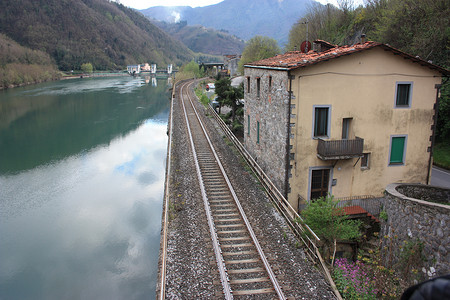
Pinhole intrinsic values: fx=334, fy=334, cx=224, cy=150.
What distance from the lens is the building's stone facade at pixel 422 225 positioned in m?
8.66

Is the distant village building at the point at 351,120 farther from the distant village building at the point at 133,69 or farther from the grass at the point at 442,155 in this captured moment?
the distant village building at the point at 133,69

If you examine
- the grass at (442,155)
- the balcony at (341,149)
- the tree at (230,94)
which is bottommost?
the grass at (442,155)

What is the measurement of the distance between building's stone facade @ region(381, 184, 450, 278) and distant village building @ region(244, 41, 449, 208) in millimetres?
3378

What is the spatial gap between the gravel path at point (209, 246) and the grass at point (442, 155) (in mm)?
13128

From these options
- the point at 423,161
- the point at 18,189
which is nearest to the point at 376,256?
the point at 423,161

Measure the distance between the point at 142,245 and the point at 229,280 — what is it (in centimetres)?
834

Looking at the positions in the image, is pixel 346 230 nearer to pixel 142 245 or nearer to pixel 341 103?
pixel 341 103

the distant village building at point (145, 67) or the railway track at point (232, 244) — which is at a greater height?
the distant village building at point (145, 67)

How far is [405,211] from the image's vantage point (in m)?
10.0

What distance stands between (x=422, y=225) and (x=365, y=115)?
6226mm

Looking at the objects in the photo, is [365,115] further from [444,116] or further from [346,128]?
[444,116]

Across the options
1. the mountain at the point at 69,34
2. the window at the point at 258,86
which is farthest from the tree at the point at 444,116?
the mountain at the point at 69,34

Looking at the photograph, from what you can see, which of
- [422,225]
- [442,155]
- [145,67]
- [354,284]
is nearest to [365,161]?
[422,225]

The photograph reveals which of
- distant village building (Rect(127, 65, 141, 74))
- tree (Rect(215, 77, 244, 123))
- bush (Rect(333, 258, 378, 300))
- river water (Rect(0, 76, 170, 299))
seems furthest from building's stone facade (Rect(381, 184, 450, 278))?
distant village building (Rect(127, 65, 141, 74))
